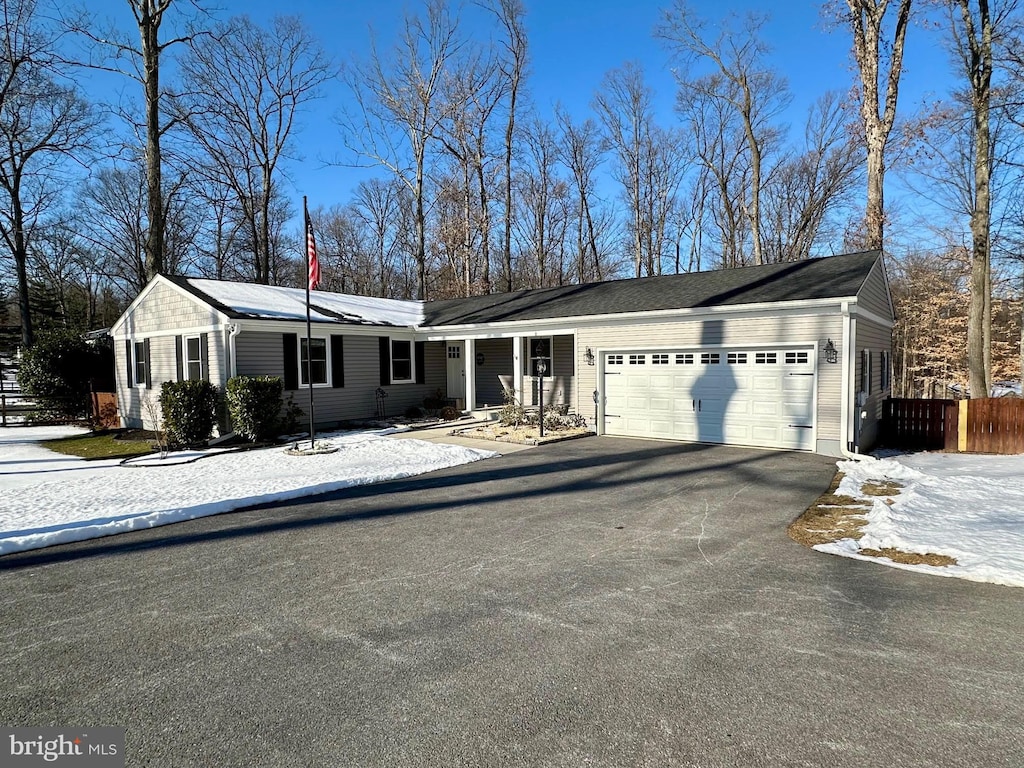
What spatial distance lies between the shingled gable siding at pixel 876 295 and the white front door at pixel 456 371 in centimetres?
1067

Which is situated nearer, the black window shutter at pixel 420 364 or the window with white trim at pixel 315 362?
the window with white trim at pixel 315 362

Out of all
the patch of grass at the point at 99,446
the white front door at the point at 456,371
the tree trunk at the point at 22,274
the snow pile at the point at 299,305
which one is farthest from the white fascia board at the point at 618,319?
the tree trunk at the point at 22,274

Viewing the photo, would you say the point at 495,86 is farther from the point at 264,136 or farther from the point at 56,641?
the point at 56,641

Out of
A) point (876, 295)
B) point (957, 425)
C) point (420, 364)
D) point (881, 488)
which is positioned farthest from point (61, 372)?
point (957, 425)

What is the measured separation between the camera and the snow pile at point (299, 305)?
1353 centimetres

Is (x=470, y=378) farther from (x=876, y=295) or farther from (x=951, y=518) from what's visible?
(x=951, y=518)

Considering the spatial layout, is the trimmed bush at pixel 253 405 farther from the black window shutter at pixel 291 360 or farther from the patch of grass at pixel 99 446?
the patch of grass at pixel 99 446

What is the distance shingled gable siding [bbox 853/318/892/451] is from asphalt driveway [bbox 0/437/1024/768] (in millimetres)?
6279

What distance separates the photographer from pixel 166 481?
861 centimetres

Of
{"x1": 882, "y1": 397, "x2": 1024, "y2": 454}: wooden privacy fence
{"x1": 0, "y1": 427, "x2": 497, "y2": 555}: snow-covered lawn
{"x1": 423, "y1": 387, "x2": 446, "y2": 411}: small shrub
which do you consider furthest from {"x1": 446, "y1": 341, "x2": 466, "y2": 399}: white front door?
{"x1": 882, "y1": 397, "x2": 1024, "y2": 454}: wooden privacy fence

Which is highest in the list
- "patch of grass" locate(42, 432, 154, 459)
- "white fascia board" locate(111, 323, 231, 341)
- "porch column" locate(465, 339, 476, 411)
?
"white fascia board" locate(111, 323, 231, 341)

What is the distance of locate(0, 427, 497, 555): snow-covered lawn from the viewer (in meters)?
6.27

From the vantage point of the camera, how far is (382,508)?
6957 millimetres

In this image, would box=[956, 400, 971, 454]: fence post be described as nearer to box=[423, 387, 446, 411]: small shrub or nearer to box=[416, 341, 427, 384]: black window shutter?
box=[423, 387, 446, 411]: small shrub
